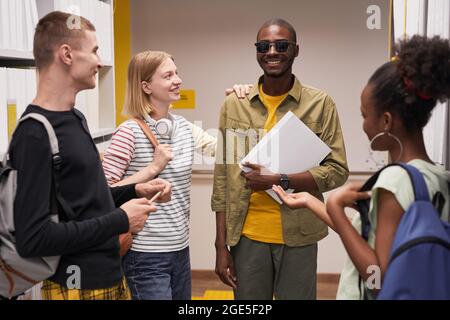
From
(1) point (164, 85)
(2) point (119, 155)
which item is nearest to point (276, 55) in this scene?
(1) point (164, 85)

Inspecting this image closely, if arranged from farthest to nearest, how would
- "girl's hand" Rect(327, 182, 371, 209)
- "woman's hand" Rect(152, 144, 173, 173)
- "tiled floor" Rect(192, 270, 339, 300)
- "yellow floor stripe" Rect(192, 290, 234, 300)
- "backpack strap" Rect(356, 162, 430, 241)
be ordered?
"tiled floor" Rect(192, 270, 339, 300) → "yellow floor stripe" Rect(192, 290, 234, 300) → "woman's hand" Rect(152, 144, 173, 173) → "girl's hand" Rect(327, 182, 371, 209) → "backpack strap" Rect(356, 162, 430, 241)

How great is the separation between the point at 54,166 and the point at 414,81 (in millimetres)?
870

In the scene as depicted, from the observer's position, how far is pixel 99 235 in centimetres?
132

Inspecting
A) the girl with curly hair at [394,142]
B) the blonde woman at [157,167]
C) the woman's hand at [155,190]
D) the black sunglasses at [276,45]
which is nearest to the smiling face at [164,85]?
the blonde woman at [157,167]

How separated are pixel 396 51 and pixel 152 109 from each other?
3.52 ft

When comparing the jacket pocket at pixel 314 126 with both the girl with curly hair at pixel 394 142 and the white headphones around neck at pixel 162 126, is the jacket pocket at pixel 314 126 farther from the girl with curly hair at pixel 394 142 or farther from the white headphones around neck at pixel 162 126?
the girl with curly hair at pixel 394 142

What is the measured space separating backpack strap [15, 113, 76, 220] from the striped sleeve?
538mm

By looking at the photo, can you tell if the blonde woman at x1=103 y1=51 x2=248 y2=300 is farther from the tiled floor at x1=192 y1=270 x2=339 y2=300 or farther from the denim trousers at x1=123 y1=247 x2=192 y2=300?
the tiled floor at x1=192 y1=270 x2=339 y2=300

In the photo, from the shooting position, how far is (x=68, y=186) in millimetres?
1340

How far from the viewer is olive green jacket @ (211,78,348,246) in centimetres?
200

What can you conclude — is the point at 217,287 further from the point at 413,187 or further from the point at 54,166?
the point at 413,187

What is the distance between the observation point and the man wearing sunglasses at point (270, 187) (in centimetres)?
200

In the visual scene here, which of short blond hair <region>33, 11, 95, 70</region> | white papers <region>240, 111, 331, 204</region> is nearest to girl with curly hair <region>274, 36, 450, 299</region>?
white papers <region>240, 111, 331, 204</region>

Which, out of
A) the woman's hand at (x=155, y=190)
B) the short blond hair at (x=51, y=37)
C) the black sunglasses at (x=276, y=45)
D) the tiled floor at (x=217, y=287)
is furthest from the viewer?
the tiled floor at (x=217, y=287)
